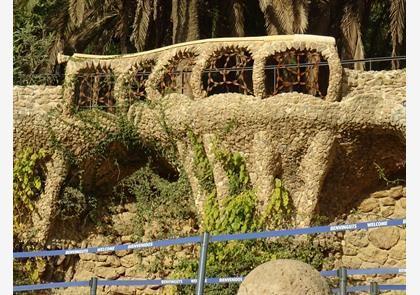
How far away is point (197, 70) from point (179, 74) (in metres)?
0.58

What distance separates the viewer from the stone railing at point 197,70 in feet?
41.6

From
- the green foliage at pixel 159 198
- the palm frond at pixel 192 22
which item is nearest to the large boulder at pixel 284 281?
the green foliage at pixel 159 198

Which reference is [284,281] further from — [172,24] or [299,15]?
[172,24]

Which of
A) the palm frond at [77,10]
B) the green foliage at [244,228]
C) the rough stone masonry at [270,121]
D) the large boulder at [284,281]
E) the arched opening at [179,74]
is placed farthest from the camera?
the palm frond at [77,10]

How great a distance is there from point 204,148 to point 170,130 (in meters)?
0.58

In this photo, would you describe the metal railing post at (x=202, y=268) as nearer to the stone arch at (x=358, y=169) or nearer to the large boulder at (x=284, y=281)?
the large boulder at (x=284, y=281)

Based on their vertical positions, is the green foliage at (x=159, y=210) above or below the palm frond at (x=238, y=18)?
below

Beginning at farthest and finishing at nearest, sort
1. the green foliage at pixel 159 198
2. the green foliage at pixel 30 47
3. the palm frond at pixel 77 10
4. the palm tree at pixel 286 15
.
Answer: the green foliage at pixel 30 47
the palm frond at pixel 77 10
the palm tree at pixel 286 15
the green foliage at pixel 159 198

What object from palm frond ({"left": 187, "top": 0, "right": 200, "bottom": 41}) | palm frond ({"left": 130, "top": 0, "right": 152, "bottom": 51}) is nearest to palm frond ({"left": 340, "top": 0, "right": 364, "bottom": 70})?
palm frond ({"left": 187, "top": 0, "right": 200, "bottom": 41})

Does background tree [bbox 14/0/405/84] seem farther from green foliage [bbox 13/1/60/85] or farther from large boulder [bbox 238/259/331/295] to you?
large boulder [bbox 238/259/331/295]

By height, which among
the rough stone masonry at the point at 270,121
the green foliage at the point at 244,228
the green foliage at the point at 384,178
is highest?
the rough stone masonry at the point at 270,121

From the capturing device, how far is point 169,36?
1741cm

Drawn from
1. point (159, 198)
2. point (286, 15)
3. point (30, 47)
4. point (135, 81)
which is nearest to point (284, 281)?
point (159, 198)

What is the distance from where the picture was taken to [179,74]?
44.7ft
